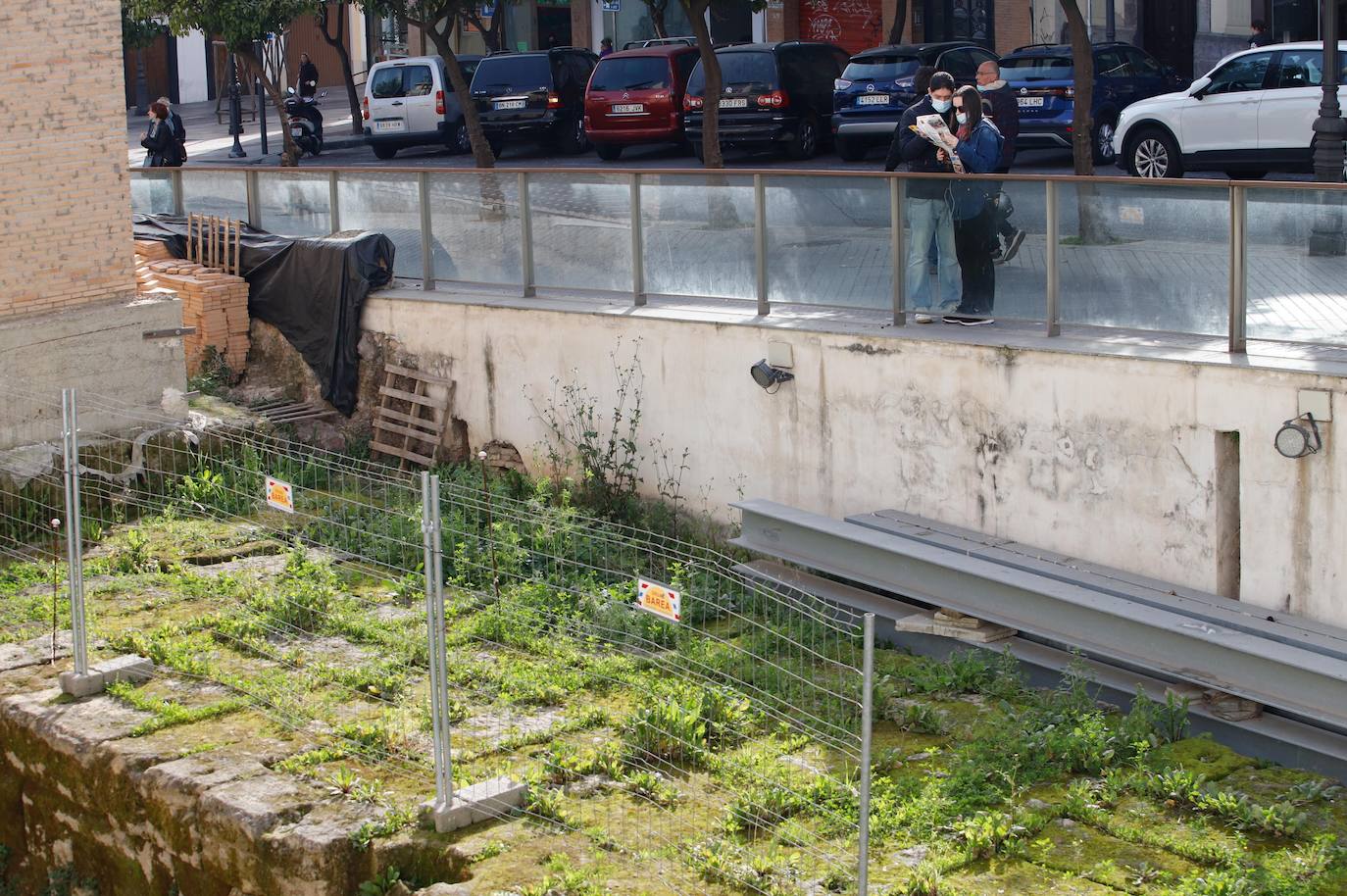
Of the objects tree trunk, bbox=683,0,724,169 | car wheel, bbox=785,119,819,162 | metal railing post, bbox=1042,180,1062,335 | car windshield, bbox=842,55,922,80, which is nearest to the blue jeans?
metal railing post, bbox=1042,180,1062,335

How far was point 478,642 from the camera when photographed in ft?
31.6

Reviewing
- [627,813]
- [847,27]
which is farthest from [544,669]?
[847,27]

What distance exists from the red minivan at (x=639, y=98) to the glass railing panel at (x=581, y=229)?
41.8ft

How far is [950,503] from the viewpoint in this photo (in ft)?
33.4

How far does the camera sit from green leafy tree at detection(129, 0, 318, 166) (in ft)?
87.7

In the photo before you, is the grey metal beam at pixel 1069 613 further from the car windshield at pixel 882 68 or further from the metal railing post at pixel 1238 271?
the car windshield at pixel 882 68

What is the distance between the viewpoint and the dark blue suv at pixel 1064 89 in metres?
21.2

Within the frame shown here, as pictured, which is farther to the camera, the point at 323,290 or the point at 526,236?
the point at 323,290

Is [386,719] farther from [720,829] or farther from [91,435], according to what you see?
[91,435]

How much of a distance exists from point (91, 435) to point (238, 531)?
190 cm

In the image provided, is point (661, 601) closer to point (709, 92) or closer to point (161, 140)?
point (709, 92)

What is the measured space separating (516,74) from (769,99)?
20.4 feet

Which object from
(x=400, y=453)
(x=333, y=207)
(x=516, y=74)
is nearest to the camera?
(x=400, y=453)

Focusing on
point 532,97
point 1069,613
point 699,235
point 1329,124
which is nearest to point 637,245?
point 699,235
